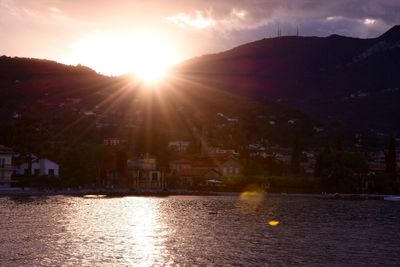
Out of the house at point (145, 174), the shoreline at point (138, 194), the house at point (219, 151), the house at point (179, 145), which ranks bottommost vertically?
the shoreline at point (138, 194)

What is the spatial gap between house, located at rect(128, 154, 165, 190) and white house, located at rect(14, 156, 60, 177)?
15160 mm

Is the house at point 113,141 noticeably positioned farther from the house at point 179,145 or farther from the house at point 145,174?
the house at point 145,174

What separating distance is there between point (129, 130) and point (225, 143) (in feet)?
89.9

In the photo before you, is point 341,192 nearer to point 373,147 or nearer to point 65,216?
point 65,216

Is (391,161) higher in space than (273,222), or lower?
higher

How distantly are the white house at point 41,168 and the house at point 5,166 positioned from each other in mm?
5992

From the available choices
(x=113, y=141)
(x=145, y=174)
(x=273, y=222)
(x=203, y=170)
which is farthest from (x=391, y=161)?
(x=273, y=222)

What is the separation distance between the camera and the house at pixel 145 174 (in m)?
115

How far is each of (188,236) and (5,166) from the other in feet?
198

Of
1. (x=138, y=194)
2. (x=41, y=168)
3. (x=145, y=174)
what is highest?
(x=41, y=168)

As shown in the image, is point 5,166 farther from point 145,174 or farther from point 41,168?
point 145,174

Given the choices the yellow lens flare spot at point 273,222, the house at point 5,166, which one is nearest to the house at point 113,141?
the house at point 5,166

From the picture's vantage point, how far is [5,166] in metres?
95.9

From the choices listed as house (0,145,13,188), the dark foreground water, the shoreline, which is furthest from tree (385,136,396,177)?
house (0,145,13,188)
